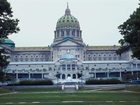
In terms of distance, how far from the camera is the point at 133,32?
187 ft

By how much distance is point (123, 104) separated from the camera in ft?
111

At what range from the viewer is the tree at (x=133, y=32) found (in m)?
54.5

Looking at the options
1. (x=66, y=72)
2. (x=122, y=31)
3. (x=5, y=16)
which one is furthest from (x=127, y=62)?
(x=5, y=16)

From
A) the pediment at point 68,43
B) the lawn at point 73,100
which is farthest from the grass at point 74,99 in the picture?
Answer: the pediment at point 68,43

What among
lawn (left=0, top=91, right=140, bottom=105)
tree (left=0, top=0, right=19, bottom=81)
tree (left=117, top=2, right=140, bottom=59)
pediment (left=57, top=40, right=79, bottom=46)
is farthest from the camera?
pediment (left=57, top=40, right=79, bottom=46)

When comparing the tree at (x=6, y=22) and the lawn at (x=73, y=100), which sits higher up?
the tree at (x=6, y=22)

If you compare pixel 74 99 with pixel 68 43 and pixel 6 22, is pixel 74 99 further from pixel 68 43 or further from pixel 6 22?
pixel 68 43

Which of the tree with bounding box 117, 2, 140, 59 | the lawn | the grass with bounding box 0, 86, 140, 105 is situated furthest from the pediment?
the lawn

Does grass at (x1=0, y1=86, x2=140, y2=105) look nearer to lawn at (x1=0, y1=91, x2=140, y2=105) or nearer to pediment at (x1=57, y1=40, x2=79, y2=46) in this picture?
lawn at (x1=0, y1=91, x2=140, y2=105)

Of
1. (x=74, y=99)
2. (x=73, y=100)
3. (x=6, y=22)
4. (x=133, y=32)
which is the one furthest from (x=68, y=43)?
(x=73, y=100)

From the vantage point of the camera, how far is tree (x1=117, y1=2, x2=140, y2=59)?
54.5 meters

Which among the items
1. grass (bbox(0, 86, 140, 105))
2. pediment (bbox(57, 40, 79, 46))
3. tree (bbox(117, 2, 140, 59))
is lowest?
grass (bbox(0, 86, 140, 105))

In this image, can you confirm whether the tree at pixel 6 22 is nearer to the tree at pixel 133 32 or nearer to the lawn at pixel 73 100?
the lawn at pixel 73 100

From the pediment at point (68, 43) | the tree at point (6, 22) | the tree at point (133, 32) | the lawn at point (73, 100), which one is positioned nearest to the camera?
the lawn at point (73, 100)
